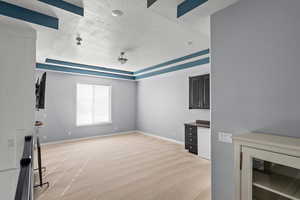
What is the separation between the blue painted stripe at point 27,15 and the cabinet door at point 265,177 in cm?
304

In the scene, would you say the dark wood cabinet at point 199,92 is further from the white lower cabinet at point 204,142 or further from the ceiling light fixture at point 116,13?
the ceiling light fixture at point 116,13

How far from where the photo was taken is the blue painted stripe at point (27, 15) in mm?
1874

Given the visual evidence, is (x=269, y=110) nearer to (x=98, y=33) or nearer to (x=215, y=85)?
(x=215, y=85)

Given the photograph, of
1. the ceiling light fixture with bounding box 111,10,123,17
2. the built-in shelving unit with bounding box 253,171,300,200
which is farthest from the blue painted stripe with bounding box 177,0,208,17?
the built-in shelving unit with bounding box 253,171,300,200

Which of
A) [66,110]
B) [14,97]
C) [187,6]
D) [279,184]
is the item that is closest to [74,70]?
[66,110]

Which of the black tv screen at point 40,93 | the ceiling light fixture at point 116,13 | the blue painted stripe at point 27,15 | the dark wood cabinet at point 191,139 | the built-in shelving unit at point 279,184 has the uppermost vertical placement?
the ceiling light fixture at point 116,13

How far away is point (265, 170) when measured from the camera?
1.23 m

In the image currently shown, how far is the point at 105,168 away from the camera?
3.11m

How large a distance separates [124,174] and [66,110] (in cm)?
365

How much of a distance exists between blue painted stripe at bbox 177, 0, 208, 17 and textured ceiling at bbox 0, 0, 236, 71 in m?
0.05

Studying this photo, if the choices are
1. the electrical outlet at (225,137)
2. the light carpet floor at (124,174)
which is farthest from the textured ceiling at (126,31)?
the light carpet floor at (124,174)

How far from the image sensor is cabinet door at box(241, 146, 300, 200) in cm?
111

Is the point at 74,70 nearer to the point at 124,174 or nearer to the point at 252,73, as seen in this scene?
the point at 124,174

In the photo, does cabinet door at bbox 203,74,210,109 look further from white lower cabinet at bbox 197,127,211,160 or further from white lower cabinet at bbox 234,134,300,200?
white lower cabinet at bbox 234,134,300,200
